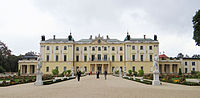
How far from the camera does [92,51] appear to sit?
51938 mm

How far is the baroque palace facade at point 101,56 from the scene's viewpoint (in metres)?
50.3

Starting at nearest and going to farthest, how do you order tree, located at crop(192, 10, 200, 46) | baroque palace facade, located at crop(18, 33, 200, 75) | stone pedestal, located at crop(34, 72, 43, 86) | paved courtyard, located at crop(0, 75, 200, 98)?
paved courtyard, located at crop(0, 75, 200, 98)
stone pedestal, located at crop(34, 72, 43, 86)
tree, located at crop(192, 10, 200, 46)
baroque palace facade, located at crop(18, 33, 200, 75)

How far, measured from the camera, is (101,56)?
51844 millimetres

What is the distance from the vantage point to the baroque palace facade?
50312 mm

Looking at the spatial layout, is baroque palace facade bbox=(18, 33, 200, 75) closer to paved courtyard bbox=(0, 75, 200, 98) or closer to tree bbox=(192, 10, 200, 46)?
tree bbox=(192, 10, 200, 46)

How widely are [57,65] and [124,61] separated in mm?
16842

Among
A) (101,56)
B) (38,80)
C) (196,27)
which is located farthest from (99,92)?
(101,56)

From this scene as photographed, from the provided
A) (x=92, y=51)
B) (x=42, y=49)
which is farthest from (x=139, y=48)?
(x=42, y=49)

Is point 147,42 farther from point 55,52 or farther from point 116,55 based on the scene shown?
point 55,52

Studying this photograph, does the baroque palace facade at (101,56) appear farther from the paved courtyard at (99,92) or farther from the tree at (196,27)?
the paved courtyard at (99,92)

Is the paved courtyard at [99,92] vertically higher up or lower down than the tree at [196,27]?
lower down

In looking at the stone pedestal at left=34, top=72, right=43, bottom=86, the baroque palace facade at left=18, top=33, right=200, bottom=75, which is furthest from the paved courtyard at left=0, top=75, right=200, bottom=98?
the baroque palace facade at left=18, top=33, right=200, bottom=75

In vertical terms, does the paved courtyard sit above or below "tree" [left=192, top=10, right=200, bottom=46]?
below

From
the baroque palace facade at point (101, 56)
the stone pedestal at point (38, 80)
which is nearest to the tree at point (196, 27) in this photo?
the baroque palace facade at point (101, 56)
